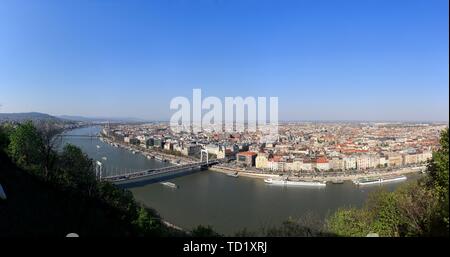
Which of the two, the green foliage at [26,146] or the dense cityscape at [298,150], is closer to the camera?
the green foliage at [26,146]

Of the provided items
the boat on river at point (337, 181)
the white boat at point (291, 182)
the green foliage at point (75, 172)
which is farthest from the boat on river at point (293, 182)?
the green foliage at point (75, 172)

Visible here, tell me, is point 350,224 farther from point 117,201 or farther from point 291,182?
point 291,182

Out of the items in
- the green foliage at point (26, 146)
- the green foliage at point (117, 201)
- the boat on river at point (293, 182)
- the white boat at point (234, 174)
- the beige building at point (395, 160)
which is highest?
the green foliage at point (26, 146)

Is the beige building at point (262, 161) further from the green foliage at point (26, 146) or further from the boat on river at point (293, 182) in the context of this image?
the green foliage at point (26, 146)
